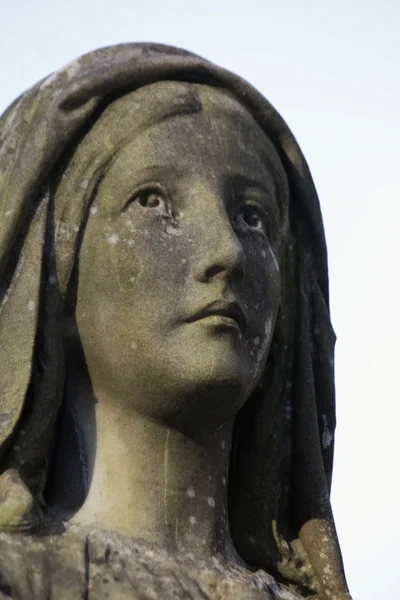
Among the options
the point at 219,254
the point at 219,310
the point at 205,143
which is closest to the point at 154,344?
the point at 219,310

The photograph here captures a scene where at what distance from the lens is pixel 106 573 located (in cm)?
822

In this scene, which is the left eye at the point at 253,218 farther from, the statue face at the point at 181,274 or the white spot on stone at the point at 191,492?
the white spot on stone at the point at 191,492

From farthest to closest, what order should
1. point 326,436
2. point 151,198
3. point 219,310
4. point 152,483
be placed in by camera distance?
point 326,436
point 151,198
point 152,483
point 219,310

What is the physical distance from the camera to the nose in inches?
334

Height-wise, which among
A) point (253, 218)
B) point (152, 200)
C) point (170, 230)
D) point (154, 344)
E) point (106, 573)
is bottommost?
point (106, 573)

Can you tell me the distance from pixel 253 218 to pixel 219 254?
0.47m

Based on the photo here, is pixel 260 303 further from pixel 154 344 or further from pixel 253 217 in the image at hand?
pixel 154 344

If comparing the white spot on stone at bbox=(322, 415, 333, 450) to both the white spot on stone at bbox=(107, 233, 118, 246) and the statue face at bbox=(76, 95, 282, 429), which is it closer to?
the statue face at bbox=(76, 95, 282, 429)

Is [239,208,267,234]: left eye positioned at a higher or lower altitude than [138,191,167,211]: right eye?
higher

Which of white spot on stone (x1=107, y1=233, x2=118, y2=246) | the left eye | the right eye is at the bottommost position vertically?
white spot on stone (x1=107, y1=233, x2=118, y2=246)

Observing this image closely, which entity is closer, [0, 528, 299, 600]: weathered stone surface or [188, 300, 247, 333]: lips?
[0, 528, 299, 600]: weathered stone surface

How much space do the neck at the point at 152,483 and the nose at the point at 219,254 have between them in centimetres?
65

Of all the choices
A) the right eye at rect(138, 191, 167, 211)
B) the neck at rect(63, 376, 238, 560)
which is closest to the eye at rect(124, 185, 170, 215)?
the right eye at rect(138, 191, 167, 211)

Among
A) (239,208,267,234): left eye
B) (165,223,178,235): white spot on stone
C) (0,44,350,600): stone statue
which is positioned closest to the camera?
(0,44,350,600): stone statue
